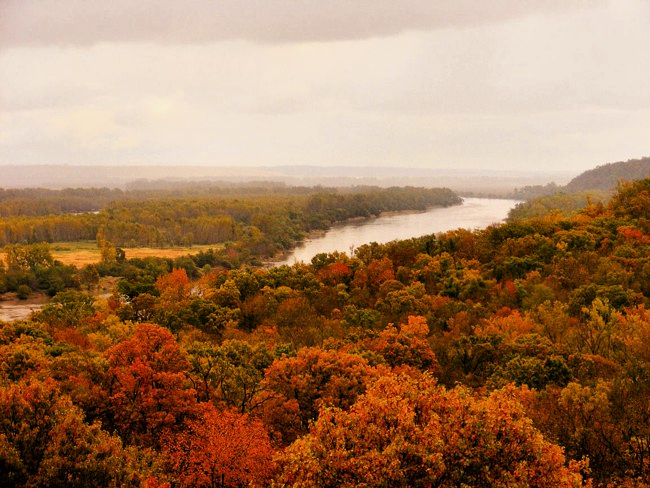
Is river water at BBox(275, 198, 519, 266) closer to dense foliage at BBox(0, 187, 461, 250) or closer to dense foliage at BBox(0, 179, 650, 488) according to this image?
dense foliage at BBox(0, 187, 461, 250)

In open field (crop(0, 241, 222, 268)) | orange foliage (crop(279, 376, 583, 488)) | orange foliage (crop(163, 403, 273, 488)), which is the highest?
orange foliage (crop(279, 376, 583, 488))

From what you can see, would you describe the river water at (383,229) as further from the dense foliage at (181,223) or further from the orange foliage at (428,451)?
the orange foliage at (428,451)

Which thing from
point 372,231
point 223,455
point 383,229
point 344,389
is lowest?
point 372,231

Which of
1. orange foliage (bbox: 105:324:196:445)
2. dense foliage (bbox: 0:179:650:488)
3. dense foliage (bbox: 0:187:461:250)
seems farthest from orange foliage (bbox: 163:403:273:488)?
dense foliage (bbox: 0:187:461:250)

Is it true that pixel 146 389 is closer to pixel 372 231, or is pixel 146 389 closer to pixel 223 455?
pixel 223 455

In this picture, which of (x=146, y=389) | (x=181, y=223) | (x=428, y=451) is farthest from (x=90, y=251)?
(x=428, y=451)

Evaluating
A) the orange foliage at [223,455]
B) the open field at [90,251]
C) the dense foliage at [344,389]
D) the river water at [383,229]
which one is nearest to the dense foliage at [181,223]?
the open field at [90,251]
